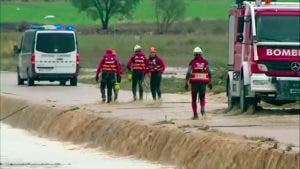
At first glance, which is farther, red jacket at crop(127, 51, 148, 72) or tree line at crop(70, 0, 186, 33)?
tree line at crop(70, 0, 186, 33)

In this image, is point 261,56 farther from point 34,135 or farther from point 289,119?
point 34,135

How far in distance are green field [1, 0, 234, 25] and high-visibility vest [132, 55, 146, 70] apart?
2847 inches

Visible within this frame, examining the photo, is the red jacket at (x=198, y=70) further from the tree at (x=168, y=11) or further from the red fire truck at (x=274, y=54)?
the tree at (x=168, y=11)

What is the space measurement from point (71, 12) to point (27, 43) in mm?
82154

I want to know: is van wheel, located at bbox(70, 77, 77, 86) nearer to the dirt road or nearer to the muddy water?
the dirt road

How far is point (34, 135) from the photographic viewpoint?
35.8 m

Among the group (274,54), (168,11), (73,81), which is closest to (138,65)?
(274,54)

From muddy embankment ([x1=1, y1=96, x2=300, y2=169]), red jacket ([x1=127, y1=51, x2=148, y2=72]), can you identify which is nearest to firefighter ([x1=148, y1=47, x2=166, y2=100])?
red jacket ([x1=127, y1=51, x2=148, y2=72])

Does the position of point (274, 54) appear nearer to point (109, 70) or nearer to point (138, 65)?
point (138, 65)

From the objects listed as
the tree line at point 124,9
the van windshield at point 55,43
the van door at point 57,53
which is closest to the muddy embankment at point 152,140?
the van windshield at point 55,43

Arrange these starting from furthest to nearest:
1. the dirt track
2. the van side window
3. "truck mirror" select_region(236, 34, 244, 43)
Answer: the van side window, "truck mirror" select_region(236, 34, 244, 43), the dirt track

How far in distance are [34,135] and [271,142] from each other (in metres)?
15.0

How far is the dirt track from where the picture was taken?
2239 centimetres

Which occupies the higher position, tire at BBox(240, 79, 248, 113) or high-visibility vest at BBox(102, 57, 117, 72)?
high-visibility vest at BBox(102, 57, 117, 72)
